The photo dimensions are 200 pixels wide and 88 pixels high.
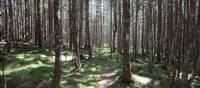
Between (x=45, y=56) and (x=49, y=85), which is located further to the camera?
(x=45, y=56)

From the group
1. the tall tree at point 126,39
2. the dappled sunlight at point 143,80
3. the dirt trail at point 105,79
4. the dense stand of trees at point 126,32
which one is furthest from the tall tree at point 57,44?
the dappled sunlight at point 143,80

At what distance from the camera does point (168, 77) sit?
26812mm

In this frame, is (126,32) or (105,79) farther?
(105,79)

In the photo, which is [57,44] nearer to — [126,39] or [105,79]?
[126,39]

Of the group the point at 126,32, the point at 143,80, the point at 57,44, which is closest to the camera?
the point at 57,44

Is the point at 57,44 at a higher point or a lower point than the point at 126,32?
lower

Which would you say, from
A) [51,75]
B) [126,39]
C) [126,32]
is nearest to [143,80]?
[126,39]

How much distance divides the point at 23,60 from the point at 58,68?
7920 millimetres

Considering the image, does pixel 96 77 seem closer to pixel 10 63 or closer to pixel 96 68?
pixel 96 68

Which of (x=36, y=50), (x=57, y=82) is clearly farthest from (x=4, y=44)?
(x=57, y=82)

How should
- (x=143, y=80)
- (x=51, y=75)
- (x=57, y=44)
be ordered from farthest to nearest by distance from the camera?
(x=143, y=80) → (x=51, y=75) → (x=57, y=44)

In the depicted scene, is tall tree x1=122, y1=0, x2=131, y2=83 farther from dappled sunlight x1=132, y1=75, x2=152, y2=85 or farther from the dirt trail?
the dirt trail

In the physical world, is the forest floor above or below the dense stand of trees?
below

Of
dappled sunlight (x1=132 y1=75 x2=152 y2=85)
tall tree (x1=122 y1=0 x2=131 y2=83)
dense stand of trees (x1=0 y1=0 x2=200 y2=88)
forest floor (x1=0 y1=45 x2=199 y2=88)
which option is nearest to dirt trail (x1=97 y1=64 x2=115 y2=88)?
forest floor (x1=0 y1=45 x2=199 y2=88)
